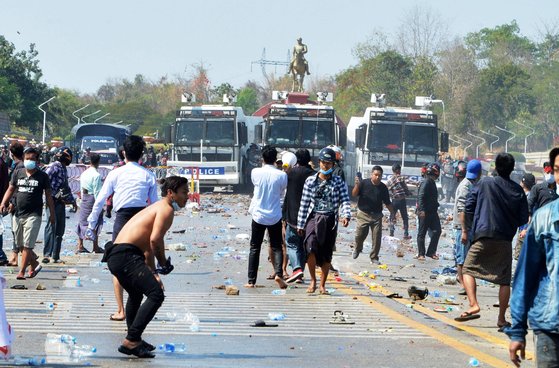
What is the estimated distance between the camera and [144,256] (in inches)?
366

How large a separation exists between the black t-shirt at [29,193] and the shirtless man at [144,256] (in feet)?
19.5

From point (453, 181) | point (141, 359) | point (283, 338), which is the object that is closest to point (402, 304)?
point (283, 338)

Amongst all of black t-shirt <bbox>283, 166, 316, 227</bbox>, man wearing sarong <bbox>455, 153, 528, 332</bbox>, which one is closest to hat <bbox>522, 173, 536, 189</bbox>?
black t-shirt <bbox>283, 166, 316, 227</bbox>

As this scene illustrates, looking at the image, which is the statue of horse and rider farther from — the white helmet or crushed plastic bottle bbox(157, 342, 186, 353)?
crushed plastic bottle bbox(157, 342, 186, 353)

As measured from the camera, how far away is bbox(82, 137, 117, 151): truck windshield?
67062 millimetres

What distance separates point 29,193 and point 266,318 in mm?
4555

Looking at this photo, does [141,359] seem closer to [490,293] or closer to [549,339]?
[549,339]

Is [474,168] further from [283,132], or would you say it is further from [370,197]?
[283,132]

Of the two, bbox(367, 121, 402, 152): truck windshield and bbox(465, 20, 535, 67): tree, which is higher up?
bbox(465, 20, 535, 67): tree

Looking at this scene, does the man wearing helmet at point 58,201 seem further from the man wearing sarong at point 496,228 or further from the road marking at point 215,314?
the man wearing sarong at point 496,228

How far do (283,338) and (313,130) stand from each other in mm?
28774

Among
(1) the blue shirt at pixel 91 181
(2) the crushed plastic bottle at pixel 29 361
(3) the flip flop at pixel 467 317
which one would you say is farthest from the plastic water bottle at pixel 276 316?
(1) the blue shirt at pixel 91 181

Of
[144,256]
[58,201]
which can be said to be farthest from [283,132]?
[144,256]

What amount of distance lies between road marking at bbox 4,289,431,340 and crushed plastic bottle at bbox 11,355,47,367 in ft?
5.50
